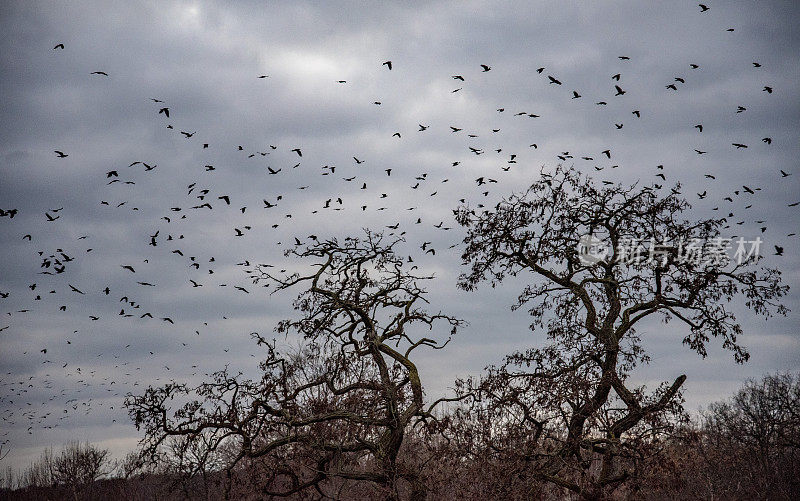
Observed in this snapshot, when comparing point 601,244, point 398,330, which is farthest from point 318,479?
point 601,244

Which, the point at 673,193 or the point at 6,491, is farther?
the point at 6,491

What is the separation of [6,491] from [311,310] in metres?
57.1

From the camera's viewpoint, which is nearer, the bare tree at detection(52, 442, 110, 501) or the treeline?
the treeline

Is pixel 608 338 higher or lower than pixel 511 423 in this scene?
higher

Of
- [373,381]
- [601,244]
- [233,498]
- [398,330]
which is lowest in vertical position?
[233,498]

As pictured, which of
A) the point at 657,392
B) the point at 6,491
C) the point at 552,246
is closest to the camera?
the point at 657,392

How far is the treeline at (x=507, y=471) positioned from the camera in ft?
52.6

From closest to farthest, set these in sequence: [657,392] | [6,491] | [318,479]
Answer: [657,392] → [318,479] → [6,491]

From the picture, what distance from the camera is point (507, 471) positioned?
52.4 feet

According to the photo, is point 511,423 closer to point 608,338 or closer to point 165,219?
point 608,338

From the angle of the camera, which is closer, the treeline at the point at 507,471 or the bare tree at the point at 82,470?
the treeline at the point at 507,471

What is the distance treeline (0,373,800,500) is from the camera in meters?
16.0

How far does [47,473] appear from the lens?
206 ft

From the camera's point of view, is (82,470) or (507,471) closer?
(507,471)
